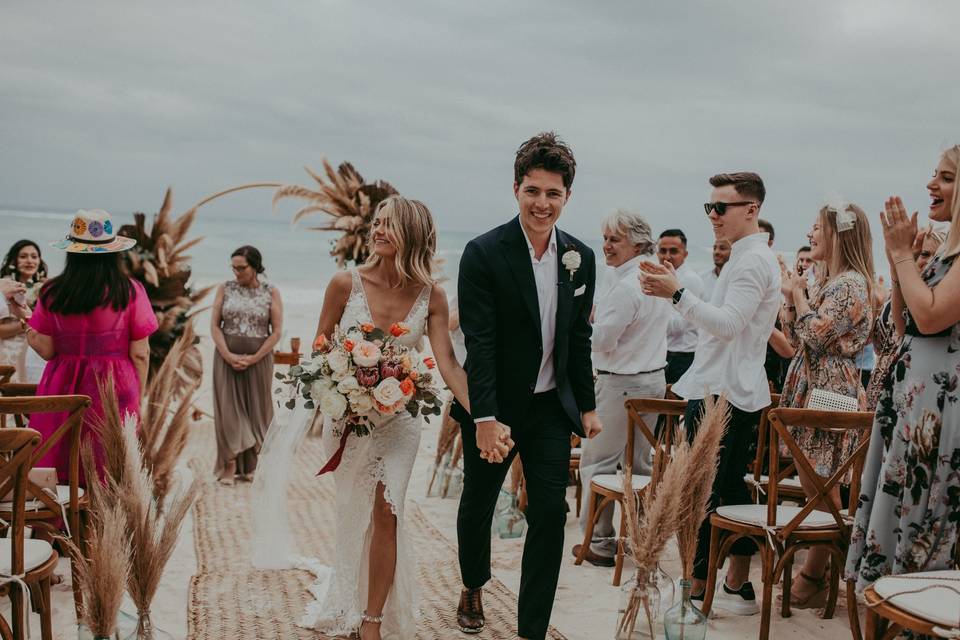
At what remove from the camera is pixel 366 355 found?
3.77m

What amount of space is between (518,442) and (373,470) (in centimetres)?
68

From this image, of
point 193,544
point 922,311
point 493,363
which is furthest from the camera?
point 193,544

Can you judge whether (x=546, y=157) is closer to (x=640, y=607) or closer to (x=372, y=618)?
(x=640, y=607)

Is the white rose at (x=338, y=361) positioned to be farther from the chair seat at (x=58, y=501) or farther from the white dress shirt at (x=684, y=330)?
the white dress shirt at (x=684, y=330)

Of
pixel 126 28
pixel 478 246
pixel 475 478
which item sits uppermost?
pixel 126 28

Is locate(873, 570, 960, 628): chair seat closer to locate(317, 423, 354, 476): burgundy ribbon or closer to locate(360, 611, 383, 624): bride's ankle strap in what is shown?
locate(360, 611, 383, 624): bride's ankle strap

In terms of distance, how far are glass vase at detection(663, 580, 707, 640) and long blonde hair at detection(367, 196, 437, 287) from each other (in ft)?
6.14

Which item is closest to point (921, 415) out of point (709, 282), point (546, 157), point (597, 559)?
point (546, 157)

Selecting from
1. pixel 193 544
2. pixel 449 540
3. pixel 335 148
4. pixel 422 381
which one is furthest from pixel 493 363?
pixel 335 148

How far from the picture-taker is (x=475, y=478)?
4160 mm

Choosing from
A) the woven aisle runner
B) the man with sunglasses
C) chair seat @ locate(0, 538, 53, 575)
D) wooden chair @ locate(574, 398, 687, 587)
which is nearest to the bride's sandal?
the woven aisle runner

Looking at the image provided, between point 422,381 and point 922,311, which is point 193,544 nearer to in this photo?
point 422,381

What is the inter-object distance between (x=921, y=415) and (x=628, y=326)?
2468mm

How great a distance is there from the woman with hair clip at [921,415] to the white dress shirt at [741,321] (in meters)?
1.07
